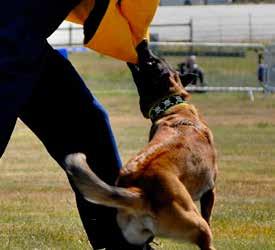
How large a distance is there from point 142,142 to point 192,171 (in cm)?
1085

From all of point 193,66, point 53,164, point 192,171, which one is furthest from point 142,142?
point 193,66

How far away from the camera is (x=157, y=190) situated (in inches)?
234

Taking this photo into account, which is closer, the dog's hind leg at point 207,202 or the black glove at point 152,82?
the dog's hind leg at point 207,202

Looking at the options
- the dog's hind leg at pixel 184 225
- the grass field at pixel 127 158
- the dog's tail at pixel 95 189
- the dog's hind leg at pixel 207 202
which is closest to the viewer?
the dog's tail at pixel 95 189

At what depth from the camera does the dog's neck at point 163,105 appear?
270 inches

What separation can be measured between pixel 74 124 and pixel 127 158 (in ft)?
26.9

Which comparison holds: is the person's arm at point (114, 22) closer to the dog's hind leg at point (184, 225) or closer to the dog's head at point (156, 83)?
the dog's head at point (156, 83)

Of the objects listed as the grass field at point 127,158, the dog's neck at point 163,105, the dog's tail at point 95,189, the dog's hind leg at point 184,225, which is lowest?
the grass field at point 127,158

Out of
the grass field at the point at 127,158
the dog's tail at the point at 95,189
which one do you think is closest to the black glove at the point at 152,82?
the grass field at the point at 127,158

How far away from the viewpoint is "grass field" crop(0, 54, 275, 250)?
7742 mm

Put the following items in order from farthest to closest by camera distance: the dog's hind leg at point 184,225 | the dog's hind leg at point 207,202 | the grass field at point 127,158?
the grass field at point 127,158, the dog's hind leg at point 207,202, the dog's hind leg at point 184,225

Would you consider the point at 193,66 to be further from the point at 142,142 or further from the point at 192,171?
the point at 192,171

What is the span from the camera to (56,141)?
6422mm

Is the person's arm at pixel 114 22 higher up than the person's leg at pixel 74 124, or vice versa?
the person's arm at pixel 114 22
